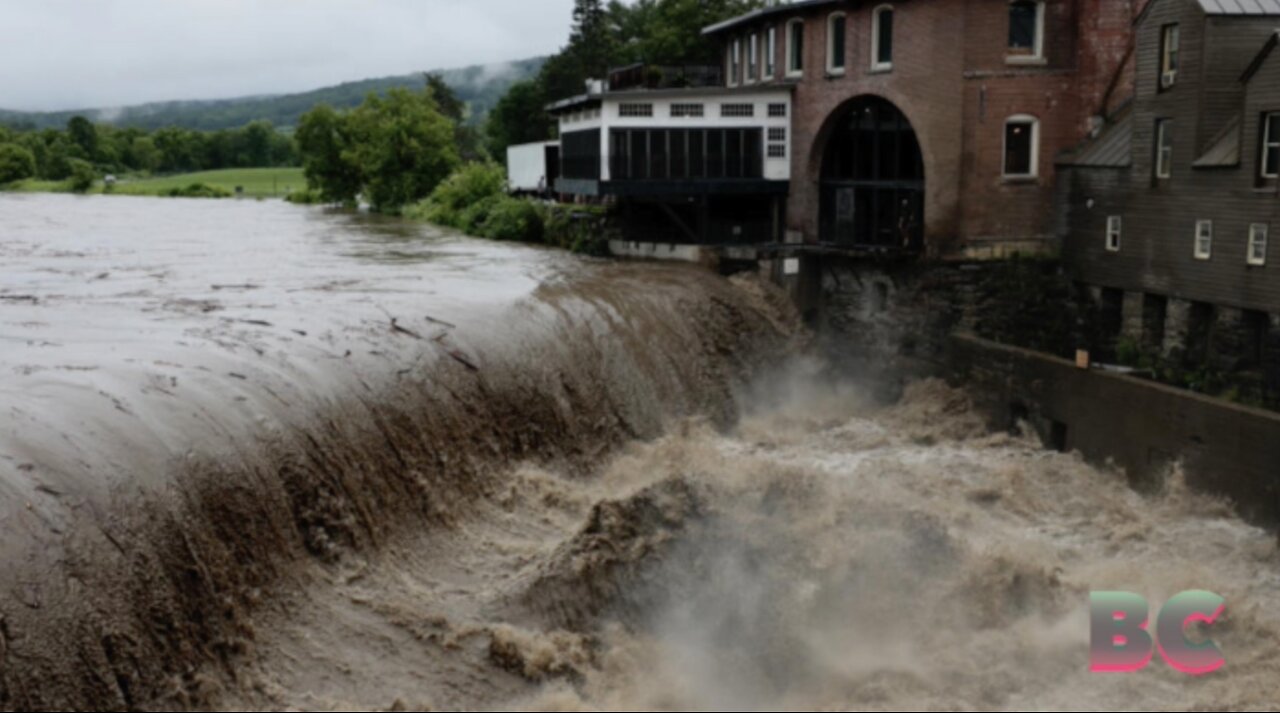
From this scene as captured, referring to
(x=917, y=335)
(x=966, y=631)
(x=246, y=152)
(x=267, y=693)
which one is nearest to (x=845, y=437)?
(x=917, y=335)

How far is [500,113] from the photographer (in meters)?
94.7

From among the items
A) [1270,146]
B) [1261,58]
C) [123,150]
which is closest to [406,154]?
[1261,58]

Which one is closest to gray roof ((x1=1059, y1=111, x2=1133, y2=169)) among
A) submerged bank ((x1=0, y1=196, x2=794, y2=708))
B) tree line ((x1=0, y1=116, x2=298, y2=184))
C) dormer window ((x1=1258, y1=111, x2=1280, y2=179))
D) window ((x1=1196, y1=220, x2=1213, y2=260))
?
window ((x1=1196, y1=220, x2=1213, y2=260))

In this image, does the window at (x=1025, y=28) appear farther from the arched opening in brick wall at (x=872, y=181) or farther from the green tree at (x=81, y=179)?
the green tree at (x=81, y=179)

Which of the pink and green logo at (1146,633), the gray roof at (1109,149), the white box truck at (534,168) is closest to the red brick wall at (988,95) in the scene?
the gray roof at (1109,149)

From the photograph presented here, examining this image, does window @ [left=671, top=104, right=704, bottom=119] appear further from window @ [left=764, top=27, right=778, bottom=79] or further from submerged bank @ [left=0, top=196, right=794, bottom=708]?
submerged bank @ [left=0, top=196, right=794, bottom=708]

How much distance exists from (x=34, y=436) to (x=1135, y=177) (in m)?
24.3

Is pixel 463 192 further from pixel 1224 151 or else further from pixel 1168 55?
pixel 1224 151

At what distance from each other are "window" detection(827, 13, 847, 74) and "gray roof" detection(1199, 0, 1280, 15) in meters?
11.4

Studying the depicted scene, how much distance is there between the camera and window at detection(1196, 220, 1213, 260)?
90.5 feet

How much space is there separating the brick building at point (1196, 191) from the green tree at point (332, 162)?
61.3 meters

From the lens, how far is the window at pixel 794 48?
39531 mm

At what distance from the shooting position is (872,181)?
122 feet

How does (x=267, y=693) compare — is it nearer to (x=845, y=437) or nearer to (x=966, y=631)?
(x=966, y=631)
